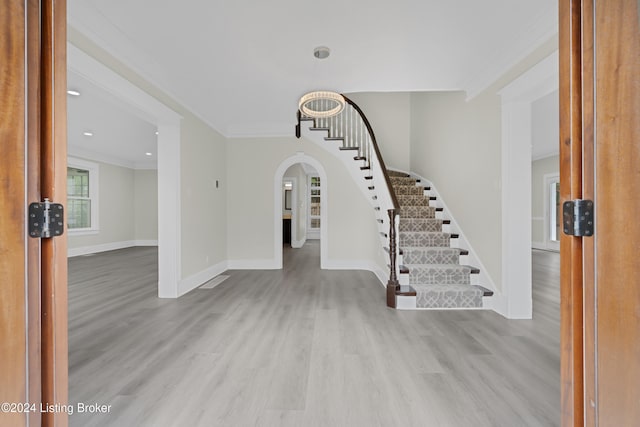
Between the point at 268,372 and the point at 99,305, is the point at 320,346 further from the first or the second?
the point at 99,305

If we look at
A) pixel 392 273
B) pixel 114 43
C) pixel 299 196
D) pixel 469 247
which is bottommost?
pixel 392 273

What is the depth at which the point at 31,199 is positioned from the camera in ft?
2.68

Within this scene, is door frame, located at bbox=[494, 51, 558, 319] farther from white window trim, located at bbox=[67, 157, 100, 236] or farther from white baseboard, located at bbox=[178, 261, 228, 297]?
white window trim, located at bbox=[67, 157, 100, 236]

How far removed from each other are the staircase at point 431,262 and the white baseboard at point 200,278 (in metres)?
2.87

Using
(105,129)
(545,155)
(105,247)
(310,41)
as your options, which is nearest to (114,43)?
(310,41)

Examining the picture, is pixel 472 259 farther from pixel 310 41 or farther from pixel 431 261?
pixel 310 41

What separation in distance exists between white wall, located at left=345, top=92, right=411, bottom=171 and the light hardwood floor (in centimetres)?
383

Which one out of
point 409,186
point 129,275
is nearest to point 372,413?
point 409,186

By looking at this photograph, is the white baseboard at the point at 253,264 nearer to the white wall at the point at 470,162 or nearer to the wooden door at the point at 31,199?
the white wall at the point at 470,162

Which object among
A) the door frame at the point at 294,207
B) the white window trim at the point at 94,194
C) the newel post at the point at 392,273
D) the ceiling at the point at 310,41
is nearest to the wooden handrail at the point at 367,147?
the newel post at the point at 392,273

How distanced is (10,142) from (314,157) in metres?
4.75

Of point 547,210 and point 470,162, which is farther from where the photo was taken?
point 547,210

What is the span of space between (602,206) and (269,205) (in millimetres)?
4959

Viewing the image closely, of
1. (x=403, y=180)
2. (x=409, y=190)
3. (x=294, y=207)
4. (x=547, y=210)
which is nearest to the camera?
(x=409, y=190)
